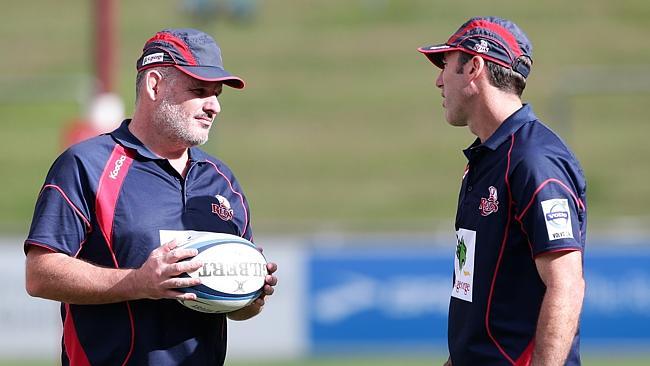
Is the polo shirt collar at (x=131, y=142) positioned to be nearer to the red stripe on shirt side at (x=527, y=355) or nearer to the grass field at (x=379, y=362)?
the red stripe on shirt side at (x=527, y=355)

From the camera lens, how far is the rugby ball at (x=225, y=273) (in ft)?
16.6

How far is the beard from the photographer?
534cm

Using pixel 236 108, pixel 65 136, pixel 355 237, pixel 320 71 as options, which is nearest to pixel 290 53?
pixel 320 71

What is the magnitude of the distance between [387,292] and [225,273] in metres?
7.60

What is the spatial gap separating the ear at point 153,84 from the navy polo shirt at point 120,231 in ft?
0.77

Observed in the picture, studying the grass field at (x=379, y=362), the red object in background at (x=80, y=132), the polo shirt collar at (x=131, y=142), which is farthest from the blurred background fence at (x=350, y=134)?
the polo shirt collar at (x=131, y=142)

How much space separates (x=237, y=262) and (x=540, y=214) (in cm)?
133

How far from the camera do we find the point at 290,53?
2625 cm

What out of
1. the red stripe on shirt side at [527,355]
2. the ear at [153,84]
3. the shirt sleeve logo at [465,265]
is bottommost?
the red stripe on shirt side at [527,355]

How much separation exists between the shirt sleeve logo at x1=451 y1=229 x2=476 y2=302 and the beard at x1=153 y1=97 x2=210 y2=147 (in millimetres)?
1249

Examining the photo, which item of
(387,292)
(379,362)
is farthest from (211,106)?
(387,292)

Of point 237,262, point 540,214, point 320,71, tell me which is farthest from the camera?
point 320,71

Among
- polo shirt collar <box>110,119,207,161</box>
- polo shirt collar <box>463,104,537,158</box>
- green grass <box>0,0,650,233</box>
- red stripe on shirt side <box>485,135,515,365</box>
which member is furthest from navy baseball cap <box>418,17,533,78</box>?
green grass <box>0,0,650,233</box>

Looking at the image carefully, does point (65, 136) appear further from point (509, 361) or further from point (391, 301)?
point (509, 361)
